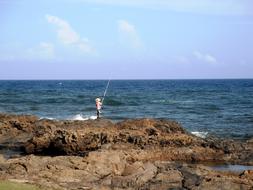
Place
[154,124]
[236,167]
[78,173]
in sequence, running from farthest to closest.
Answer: [154,124] → [236,167] → [78,173]

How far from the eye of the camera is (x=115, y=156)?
1591 centimetres

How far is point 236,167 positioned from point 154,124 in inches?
214

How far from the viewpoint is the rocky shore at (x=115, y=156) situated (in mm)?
14172

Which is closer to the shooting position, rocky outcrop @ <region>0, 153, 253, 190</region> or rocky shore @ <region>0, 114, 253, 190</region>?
rocky outcrop @ <region>0, 153, 253, 190</region>

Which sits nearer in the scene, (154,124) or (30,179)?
(30,179)

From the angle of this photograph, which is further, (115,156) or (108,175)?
(115,156)

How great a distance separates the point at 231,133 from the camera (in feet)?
103

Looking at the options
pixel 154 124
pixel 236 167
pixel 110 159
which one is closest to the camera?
pixel 110 159

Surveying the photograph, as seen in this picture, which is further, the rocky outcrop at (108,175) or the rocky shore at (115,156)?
the rocky shore at (115,156)

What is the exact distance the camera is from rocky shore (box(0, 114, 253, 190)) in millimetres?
14172

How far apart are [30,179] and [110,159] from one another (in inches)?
111

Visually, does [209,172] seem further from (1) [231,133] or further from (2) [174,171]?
(1) [231,133]

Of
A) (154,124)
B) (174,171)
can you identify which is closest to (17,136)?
(154,124)

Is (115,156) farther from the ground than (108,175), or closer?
farther from the ground
